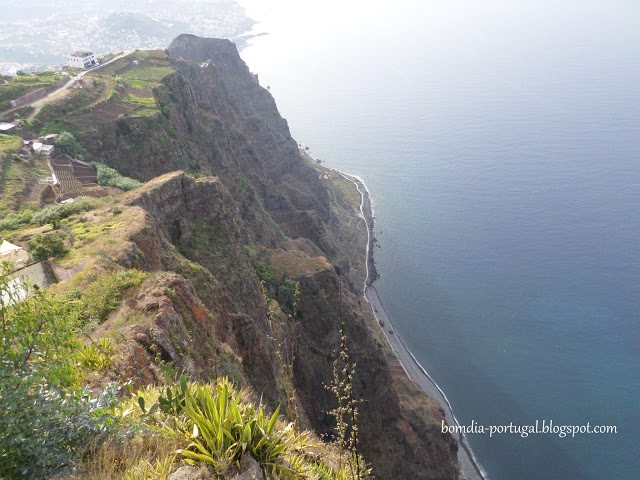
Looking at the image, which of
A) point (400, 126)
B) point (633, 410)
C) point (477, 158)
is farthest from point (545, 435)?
point (400, 126)

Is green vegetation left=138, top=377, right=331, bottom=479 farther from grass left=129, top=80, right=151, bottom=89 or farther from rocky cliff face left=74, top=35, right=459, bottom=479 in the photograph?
grass left=129, top=80, right=151, bottom=89

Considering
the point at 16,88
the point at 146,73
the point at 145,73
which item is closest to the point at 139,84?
the point at 146,73

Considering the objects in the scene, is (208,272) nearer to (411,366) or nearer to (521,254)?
(411,366)

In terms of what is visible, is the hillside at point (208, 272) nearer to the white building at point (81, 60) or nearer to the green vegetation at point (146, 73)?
the green vegetation at point (146, 73)

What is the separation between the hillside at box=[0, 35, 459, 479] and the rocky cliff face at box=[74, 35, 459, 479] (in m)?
0.14

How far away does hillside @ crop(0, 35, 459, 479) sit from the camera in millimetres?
15641

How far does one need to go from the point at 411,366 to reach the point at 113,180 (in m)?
58.6

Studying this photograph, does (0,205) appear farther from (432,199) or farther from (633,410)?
(432,199)

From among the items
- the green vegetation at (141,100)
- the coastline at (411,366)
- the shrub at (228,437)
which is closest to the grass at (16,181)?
the green vegetation at (141,100)

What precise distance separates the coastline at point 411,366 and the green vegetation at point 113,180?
173ft

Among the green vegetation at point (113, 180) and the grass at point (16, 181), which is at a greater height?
the grass at point (16, 181)

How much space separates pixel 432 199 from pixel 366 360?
3321 inches

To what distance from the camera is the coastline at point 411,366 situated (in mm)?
57250

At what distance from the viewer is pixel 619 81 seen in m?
170
